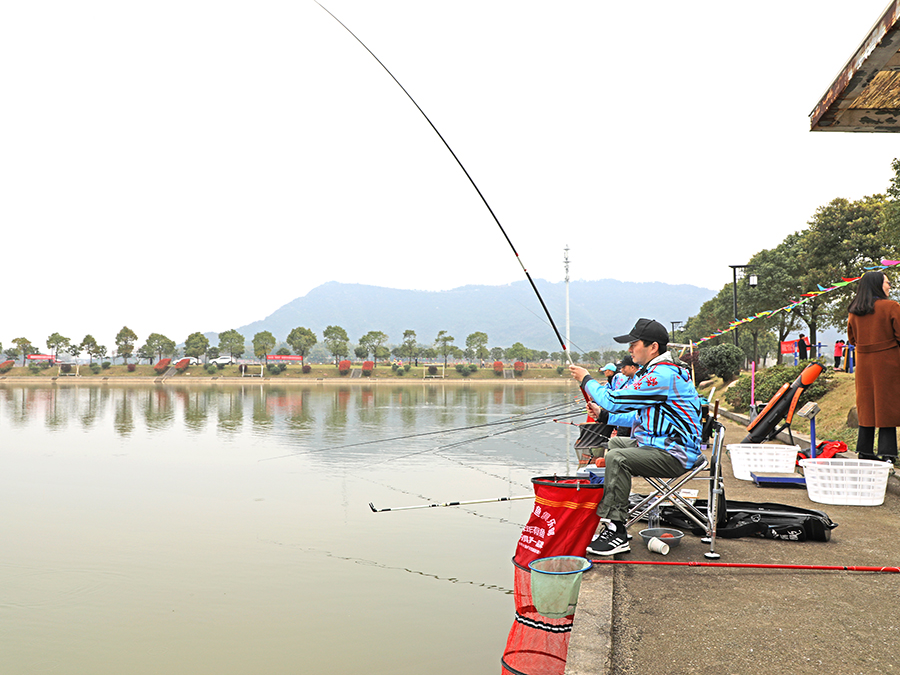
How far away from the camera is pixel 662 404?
4.33 meters

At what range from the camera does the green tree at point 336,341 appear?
354 feet

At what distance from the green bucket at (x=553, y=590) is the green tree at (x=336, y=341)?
105 metres

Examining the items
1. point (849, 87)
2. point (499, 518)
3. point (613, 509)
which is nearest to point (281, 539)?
point (499, 518)

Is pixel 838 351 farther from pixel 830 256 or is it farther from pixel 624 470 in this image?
pixel 830 256

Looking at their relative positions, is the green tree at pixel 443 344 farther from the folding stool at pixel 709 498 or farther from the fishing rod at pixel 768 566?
the fishing rod at pixel 768 566

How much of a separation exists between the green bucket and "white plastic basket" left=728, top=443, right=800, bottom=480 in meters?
4.77

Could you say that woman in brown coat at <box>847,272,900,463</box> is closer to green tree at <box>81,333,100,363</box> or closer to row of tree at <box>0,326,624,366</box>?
row of tree at <box>0,326,624,366</box>

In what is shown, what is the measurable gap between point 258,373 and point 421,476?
78739mm

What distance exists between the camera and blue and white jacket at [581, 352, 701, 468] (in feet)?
14.0

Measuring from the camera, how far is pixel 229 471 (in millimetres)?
10898

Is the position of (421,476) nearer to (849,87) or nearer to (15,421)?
(849,87)

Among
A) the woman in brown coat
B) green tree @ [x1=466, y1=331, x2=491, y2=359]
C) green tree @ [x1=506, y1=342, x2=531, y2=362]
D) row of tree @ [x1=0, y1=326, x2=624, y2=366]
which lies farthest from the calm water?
green tree @ [x1=466, y1=331, x2=491, y2=359]

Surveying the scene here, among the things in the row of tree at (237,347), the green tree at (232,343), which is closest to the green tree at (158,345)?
the row of tree at (237,347)

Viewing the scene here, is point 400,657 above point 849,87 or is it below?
below
